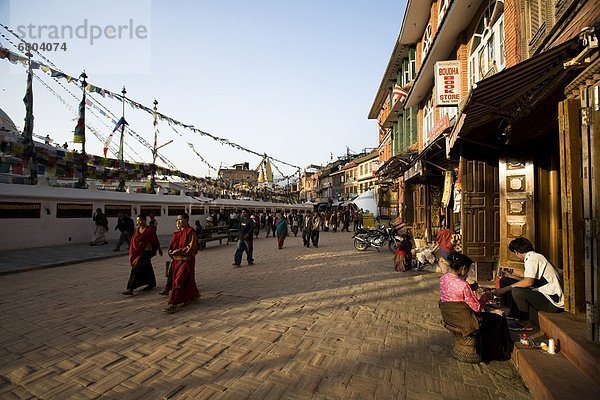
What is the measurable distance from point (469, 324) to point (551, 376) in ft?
2.53

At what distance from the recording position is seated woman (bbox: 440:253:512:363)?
11.2 ft

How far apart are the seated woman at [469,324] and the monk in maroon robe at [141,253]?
5371 millimetres

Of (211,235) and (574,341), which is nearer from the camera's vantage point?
(574,341)

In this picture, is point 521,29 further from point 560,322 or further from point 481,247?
point 560,322

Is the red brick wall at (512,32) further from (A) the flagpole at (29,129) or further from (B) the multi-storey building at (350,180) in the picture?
(B) the multi-storey building at (350,180)

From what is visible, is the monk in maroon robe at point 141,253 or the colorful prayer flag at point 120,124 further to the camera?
the colorful prayer flag at point 120,124

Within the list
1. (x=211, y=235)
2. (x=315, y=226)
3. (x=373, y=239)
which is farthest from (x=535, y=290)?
(x=211, y=235)

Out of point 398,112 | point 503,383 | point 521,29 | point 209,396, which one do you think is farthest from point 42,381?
point 398,112

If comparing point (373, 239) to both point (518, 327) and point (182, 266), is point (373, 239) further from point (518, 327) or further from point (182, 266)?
point (182, 266)

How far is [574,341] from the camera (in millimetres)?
2941

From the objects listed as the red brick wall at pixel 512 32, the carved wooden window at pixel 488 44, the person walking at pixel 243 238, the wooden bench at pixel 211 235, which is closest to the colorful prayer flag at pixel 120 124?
the wooden bench at pixel 211 235

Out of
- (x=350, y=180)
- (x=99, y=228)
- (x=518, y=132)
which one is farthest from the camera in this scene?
(x=350, y=180)

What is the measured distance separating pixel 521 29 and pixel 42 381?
30.0ft

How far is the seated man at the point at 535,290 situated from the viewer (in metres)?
3.83
